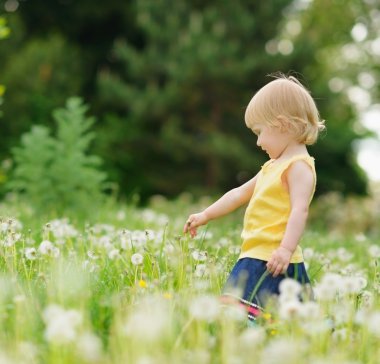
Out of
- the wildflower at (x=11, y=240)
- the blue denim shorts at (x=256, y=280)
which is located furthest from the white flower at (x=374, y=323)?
the wildflower at (x=11, y=240)

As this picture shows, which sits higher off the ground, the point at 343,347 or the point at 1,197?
the point at 1,197

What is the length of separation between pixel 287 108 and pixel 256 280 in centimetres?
82

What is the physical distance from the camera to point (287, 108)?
3.31 meters

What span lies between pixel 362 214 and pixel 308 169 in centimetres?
1327

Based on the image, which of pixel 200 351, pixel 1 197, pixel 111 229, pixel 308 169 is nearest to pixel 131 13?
pixel 1 197

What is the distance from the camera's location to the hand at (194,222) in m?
3.64

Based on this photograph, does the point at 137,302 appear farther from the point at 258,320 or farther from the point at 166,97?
the point at 166,97

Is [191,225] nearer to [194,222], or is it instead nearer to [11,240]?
[194,222]

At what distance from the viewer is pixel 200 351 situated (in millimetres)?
2084

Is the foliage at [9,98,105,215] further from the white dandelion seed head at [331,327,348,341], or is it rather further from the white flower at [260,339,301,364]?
the white flower at [260,339,301,364]

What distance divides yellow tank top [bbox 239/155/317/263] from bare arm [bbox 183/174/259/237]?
223 mm

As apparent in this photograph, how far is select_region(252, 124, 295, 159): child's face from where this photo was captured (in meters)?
3.37

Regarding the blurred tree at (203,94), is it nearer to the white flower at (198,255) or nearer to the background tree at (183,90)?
the background tree at (183,90)

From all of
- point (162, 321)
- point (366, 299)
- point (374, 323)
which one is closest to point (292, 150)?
point (366, 299)
